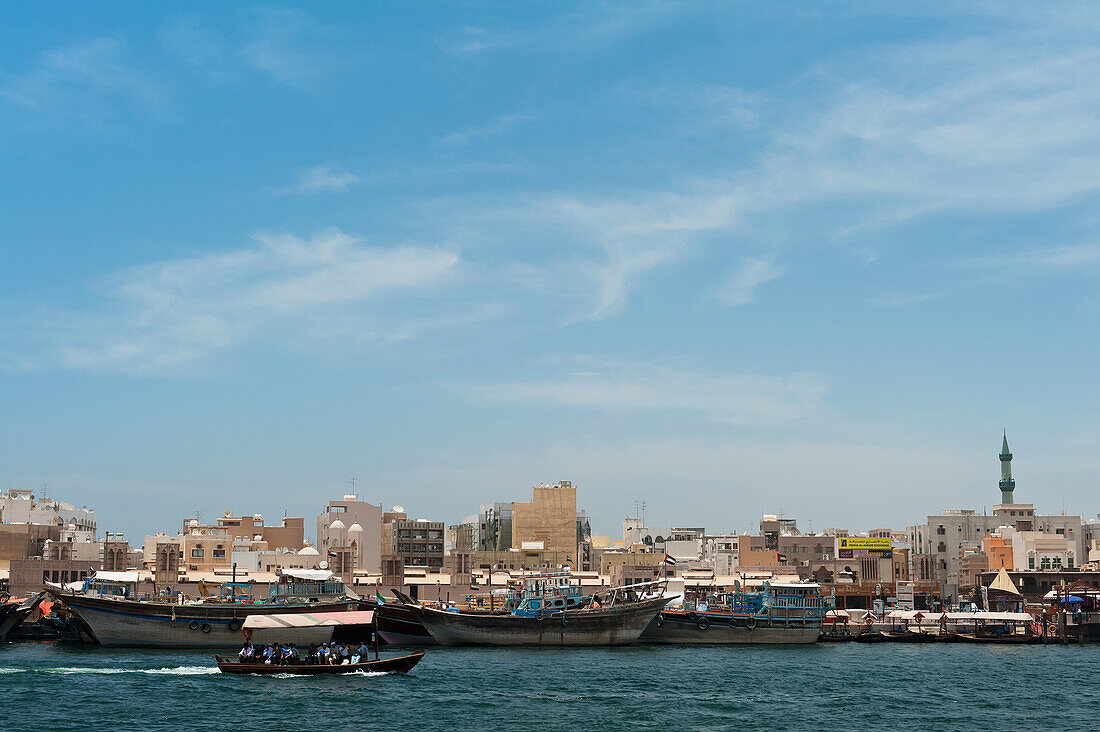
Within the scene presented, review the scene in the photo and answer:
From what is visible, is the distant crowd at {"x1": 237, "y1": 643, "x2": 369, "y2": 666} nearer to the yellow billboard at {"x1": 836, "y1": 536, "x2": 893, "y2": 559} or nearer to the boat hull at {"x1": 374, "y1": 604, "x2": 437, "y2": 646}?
the boat hull at {"x1": 374, "y1": 604, "x2": 437, "y2": 646}

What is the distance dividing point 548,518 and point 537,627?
80830 mm

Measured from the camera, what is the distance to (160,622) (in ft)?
286

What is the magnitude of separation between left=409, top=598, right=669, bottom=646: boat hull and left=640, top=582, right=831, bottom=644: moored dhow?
17.8 ft

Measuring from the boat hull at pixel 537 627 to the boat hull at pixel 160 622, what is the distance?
37.6ft

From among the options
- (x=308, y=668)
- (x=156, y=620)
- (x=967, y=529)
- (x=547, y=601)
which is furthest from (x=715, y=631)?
(x=967, y=529)

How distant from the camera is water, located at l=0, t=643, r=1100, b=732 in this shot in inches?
2267

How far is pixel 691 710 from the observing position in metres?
62.5

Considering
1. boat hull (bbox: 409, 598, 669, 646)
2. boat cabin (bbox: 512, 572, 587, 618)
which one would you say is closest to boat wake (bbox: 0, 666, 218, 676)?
boat hull (bbox: 409, 598, 669, 646)

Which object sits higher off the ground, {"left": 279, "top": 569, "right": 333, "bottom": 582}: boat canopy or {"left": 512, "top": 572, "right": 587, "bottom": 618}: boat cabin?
{"left": 279, "top": 569, "right": 333, "bottom": 582}: boat canopy

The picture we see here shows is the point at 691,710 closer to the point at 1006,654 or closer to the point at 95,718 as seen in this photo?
the point at 95,718

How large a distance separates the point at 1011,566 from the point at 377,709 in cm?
11806

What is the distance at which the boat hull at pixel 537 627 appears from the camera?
9481cm

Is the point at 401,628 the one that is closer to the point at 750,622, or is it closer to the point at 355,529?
the point at 750,622

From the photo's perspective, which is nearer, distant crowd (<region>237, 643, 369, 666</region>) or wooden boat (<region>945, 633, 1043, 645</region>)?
distant crowd (<region>237, 643, 369, 666</region>)
